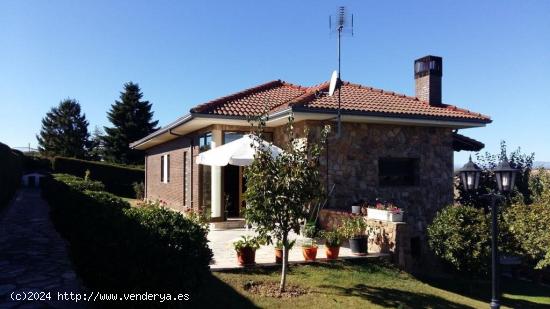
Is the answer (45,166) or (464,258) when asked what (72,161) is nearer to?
(45,166)

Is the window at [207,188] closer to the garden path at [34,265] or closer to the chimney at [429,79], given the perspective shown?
the garden path at [34,265]

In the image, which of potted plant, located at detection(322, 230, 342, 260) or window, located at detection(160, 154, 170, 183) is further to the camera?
window, located at detection(160, 154, 170, 183)

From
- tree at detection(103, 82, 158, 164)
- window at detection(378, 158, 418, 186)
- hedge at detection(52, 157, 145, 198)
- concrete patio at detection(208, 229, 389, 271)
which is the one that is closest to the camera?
concrete patio at detection(208, 229, 389, 271)

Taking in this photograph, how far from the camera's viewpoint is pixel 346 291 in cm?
683

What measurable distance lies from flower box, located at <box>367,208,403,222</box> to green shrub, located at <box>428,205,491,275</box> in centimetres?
86

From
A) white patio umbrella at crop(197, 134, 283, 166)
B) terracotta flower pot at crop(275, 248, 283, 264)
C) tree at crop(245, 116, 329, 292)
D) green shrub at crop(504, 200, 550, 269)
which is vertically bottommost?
terracotta flower pot at crop(275, 248, 283, 264)

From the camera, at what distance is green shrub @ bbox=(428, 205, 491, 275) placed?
8.48 meters

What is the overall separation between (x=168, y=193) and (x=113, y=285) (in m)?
15.8

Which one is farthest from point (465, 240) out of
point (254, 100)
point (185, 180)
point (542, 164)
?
point (185, 180)

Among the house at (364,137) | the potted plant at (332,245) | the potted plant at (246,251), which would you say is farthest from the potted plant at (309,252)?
the house at (364,137)

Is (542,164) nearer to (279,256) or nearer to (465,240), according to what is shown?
(465,240)

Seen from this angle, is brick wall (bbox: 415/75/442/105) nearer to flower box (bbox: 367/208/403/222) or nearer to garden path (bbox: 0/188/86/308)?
flower box (bbox: 367/208/403/222)

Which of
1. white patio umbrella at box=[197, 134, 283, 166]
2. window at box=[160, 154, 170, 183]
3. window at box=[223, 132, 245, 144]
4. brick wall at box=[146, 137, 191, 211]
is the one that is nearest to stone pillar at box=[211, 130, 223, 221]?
window at box=[223, 132, 245, 144]

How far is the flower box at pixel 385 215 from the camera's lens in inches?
357
